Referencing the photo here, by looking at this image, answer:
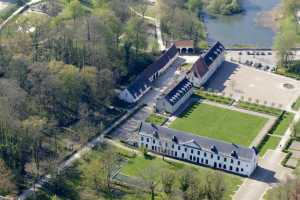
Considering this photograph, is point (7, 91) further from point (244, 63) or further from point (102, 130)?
point (244, 63)

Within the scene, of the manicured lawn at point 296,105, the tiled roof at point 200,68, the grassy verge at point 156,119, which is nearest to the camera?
the grassy verge at point 156,119

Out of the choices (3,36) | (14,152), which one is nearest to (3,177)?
(14,152)

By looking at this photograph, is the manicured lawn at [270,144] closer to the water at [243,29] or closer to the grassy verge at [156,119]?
the grassy verge at [156,119]

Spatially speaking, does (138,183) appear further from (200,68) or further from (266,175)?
(200,68)

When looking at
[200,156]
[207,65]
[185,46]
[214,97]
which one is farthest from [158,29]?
[200,156]

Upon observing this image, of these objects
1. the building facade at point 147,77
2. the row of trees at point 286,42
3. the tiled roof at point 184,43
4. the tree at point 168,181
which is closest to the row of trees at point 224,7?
the row of trees at point 286,42

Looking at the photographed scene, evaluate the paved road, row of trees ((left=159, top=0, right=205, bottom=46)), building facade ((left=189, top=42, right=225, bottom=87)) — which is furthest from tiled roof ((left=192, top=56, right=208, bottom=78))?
row of trees ((left=159, top=0, right=205, bottom=46))

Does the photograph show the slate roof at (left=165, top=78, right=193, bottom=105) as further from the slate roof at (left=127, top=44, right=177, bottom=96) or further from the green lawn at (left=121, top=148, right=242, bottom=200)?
the green lawn at (left=121, top=148, right=242, bottom=200)

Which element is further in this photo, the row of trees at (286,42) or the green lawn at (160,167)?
the row of trees at (286,42)
